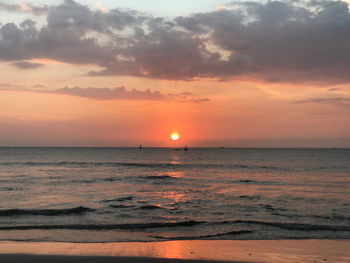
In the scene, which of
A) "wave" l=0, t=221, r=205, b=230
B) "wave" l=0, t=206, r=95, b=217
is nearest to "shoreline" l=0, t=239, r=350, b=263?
"wave" l=0, t=221, r=205, b=230

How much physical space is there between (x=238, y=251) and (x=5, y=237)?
9088 mm

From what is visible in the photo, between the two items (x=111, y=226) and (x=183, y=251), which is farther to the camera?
(x=111, y=226)

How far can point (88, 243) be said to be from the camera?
11953 mm

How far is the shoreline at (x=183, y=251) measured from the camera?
32.6 feet

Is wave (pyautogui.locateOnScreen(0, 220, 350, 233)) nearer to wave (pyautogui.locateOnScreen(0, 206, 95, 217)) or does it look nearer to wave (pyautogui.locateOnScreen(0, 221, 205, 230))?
wave (pyautogui.locateOnScreen(0, 221, 205, 230))

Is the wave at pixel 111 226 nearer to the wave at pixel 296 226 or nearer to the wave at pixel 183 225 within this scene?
the wave at pixel 183 225

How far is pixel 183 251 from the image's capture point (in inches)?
427

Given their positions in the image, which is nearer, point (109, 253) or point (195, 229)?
point (109, 253)

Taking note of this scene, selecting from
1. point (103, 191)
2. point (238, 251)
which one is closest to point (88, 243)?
point (238, 251)

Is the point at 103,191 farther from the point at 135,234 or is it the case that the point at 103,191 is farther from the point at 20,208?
the point at 135,234

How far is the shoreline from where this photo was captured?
9922 millimetres

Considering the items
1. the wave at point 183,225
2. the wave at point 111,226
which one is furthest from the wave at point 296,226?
the wave at point 111,226

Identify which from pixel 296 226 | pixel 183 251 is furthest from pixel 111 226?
pixel 296 226

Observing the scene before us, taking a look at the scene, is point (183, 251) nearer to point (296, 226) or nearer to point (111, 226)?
point (111, 226)
